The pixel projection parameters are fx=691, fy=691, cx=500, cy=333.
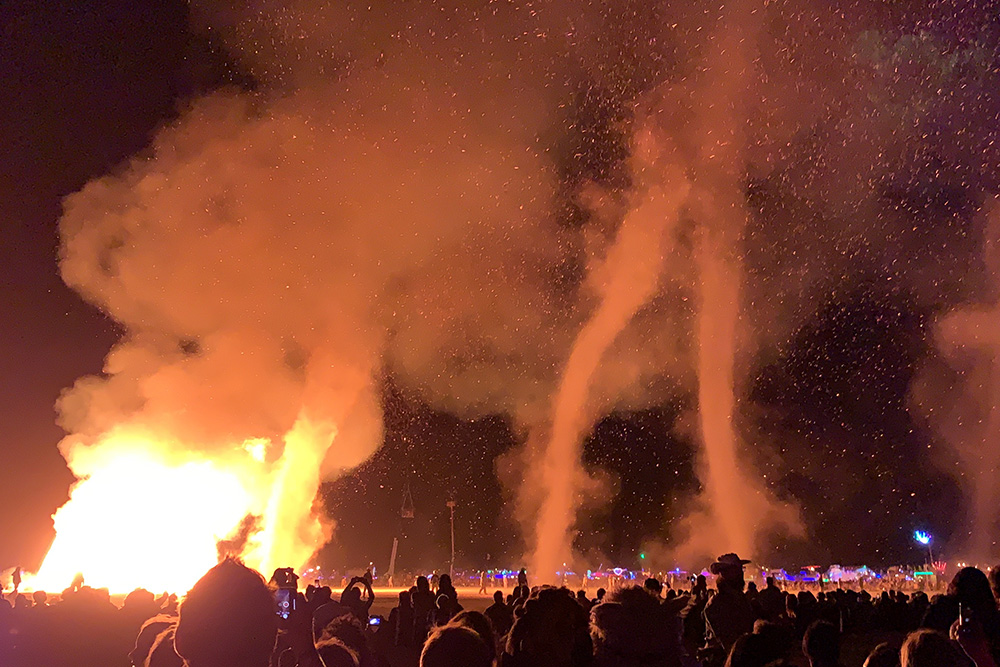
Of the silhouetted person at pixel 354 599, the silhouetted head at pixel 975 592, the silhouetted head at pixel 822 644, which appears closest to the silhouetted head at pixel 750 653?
the silhouetted head at pixel 822 644

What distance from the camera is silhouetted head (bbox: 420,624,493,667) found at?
10.4ft

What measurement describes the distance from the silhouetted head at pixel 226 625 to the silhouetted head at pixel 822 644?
397cm

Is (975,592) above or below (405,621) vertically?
below

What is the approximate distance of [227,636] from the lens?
248 centimetres

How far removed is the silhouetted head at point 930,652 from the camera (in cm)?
308

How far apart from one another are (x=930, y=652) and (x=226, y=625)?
3.00 m

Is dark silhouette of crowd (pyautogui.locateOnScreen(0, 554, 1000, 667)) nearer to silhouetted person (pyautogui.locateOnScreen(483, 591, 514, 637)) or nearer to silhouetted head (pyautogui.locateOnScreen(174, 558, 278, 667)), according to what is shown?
silhouetted head (pyautogui.locateOnScreen(174, 558, 278, 667))

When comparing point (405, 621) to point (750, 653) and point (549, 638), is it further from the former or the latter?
point (750, 653)

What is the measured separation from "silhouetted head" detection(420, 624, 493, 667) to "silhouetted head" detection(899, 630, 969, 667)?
6.26 ft

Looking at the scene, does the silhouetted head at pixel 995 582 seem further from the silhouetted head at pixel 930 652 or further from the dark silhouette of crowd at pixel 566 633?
the silhouetted head at pixel 930 652

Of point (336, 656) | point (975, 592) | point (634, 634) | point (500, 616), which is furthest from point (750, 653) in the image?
point (500, 616)

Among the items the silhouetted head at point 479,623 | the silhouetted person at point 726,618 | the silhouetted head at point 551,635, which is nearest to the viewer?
the silhouetted head at point 551,635

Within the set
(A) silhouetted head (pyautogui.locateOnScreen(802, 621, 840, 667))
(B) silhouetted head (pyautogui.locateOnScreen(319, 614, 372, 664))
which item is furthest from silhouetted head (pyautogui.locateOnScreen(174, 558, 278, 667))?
A: (A) silhouetted head (pyautogui.locateOnScreen(802, 621, 840, 667))

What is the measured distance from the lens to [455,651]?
3.18 m
